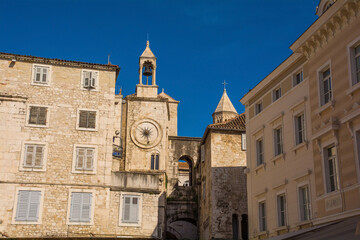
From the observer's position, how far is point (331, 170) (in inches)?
742

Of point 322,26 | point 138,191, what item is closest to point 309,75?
point 322,26

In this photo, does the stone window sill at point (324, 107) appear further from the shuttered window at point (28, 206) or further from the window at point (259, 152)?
the shuttered window at point (28, 206)

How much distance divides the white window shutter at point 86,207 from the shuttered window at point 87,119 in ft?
14.8

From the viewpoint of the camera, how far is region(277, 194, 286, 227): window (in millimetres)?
23094

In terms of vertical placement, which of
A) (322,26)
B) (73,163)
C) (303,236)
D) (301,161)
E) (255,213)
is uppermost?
(322,26)

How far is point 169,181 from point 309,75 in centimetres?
3036

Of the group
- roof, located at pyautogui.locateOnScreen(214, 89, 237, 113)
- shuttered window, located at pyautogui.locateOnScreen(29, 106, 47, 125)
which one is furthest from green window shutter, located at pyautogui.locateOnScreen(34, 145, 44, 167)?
roof, located at pyautogui.locateOnScreen(214, 89, 237, 113)

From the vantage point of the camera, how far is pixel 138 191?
33281mm

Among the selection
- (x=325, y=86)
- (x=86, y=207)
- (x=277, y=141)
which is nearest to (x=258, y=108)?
(x=277, y=141)

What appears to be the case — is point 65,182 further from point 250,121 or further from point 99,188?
point 250,121

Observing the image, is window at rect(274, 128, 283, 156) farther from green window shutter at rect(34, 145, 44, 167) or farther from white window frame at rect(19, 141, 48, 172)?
green window shutter at rect(34, 145, 44, 167)

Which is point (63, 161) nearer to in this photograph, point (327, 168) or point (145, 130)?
point (145, 130)

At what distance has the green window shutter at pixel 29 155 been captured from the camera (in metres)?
31.8

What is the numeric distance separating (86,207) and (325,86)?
700 inches
